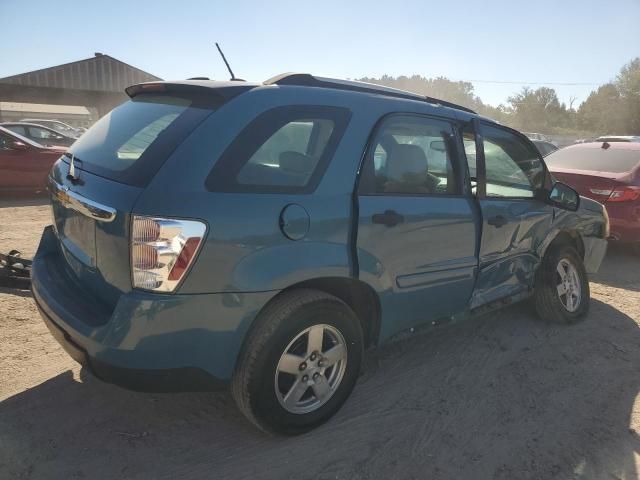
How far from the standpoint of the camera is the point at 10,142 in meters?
8.52

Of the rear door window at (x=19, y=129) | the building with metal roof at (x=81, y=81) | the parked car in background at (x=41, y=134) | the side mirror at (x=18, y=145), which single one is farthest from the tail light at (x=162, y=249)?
the building with metal roof at (x=81, y=81)

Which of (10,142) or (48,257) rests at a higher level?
(10,142)

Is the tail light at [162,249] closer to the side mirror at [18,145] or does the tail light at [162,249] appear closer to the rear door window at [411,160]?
the rear door window at [411,160]

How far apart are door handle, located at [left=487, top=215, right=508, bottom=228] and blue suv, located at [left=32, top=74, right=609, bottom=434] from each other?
0.02 meters

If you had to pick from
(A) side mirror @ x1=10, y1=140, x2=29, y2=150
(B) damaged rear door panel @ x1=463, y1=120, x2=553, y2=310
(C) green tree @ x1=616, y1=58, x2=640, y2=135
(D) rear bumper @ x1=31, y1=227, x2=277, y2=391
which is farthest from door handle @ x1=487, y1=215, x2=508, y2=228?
(C) green tree @ x1=616, y1=58, x2=640, y2=135

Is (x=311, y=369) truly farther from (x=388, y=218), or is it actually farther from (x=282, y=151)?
(x=282, y=151)

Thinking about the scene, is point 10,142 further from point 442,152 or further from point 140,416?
point 442,152

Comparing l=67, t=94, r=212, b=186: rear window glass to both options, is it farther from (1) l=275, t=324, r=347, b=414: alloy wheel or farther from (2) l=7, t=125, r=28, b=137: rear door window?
(2) l=7, t=125, r=28, b=137: rear door window

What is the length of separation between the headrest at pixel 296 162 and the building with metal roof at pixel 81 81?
24408 millimetres

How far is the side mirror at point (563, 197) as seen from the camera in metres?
3.83

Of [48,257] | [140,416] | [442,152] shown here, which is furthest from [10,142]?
[442,152]

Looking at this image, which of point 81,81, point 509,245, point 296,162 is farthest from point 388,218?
point 81,81

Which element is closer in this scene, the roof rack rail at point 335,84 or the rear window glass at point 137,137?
the rear window glass at point 137,137

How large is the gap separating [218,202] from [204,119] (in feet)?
1.36
